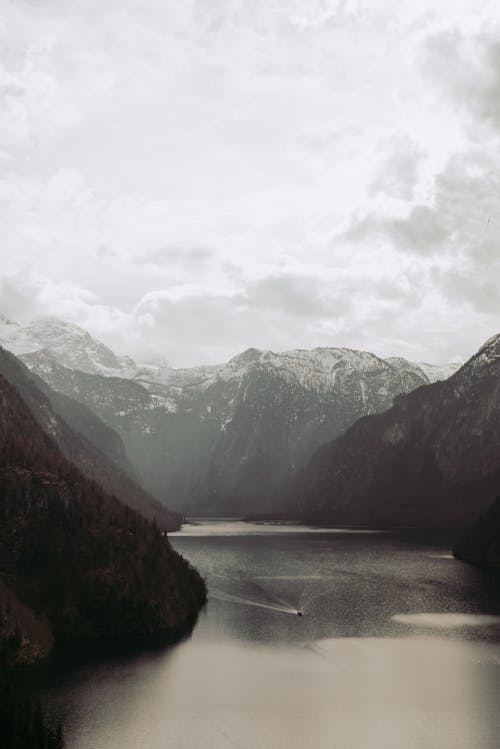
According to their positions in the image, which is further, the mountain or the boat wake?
the boat wake

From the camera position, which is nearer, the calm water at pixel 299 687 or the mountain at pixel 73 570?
the calm water at pixel 299 687

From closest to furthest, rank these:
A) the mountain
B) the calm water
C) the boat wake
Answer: the calm water
the mountain
the boat wake

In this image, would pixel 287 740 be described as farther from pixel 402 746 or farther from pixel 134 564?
pixel 134 564

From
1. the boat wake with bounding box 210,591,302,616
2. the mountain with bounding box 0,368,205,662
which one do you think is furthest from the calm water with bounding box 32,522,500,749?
the mountain with bounding box 0,368,205,662

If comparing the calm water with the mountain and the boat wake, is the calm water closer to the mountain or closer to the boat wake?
the boat wake

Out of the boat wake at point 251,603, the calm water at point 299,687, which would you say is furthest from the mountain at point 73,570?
the boat wake at point 251,603

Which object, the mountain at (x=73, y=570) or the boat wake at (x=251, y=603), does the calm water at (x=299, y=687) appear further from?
the mountain at (x=73, y=570)

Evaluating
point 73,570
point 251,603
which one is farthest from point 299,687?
point 251,603

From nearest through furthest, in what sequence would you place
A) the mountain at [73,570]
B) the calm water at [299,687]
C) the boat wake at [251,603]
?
the calm water at [299,687] < the mountain at [73,570] < the boat wake at [251,603]

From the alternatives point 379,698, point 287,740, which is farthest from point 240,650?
point 287,740
